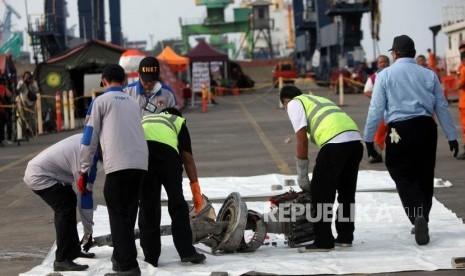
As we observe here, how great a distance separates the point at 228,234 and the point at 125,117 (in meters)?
1.54

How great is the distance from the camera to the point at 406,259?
852cm

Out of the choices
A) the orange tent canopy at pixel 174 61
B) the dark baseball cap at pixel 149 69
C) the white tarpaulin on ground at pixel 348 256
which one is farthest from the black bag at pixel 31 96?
the orange tent canopy at pixel 174 61

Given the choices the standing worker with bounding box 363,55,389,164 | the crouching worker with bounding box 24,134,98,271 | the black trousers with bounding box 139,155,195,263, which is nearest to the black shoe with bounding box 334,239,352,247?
the black trousers with bounding box 139,155,195,263

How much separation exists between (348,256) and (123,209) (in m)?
1.96

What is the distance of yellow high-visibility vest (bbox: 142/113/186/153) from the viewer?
857cm

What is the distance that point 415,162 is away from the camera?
961cm

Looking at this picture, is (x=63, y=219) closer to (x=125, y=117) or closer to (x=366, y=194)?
(x=125, y=117)

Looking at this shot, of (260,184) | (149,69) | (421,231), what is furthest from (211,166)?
(421,231)

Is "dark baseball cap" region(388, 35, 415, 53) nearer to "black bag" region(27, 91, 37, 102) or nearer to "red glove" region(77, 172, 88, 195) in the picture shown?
"red glove" region(77, 172, 88, 195)

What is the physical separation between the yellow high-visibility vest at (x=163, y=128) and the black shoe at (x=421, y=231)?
Result: 220cm

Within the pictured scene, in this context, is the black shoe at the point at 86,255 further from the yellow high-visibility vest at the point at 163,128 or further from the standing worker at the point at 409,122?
the standing worker at the point at 409,122

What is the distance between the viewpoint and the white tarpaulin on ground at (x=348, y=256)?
326 inches

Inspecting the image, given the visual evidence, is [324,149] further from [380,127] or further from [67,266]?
[380,127]

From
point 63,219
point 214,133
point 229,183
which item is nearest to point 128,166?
point 63,219
